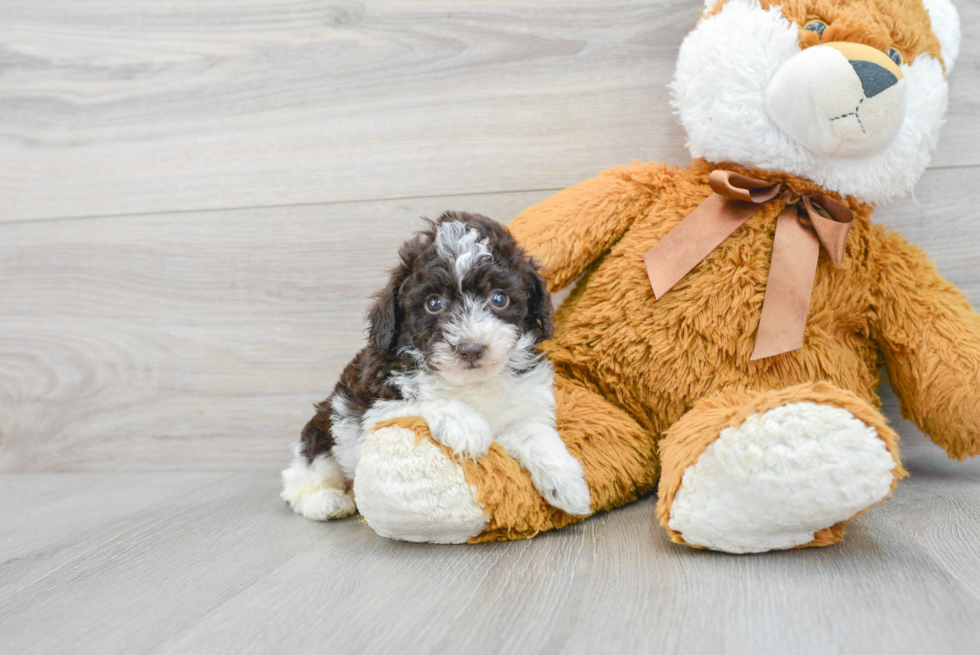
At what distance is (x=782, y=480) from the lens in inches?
40.8

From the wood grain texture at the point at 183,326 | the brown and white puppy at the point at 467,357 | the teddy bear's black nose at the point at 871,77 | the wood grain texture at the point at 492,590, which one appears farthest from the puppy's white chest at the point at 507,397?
the teddy bear's black nose at the point at 871,77

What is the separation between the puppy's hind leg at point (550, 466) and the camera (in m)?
1.22

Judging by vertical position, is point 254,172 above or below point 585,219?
above

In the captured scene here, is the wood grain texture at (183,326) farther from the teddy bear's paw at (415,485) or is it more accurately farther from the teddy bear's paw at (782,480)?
the teddy bear's paw at (782,480)

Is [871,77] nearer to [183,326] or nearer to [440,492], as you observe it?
[440,492]

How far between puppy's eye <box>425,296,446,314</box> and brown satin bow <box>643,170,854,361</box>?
45 centimetres

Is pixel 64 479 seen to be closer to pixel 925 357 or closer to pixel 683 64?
pixel 683 64

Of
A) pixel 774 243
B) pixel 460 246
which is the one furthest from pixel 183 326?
pixel 774 243

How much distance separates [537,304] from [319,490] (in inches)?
24.0

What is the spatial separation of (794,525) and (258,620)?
77 centimetres

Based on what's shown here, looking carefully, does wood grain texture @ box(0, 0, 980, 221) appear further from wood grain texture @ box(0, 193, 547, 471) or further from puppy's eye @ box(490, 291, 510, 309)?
puppy's eye @ box(490, 291, 510, 309)

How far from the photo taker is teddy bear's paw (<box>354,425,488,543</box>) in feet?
3.77

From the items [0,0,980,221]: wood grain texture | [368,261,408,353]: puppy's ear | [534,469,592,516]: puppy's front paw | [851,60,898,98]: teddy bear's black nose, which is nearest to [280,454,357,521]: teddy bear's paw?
[368,261,408,353]: puppy's ear

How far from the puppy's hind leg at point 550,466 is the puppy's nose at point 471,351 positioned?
207mm
